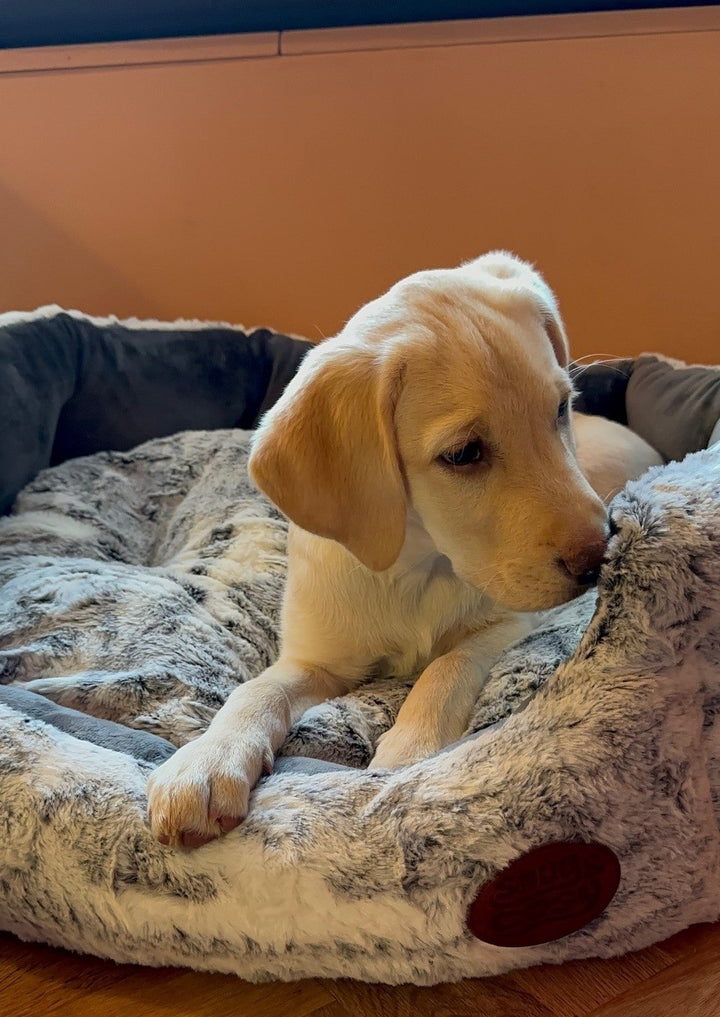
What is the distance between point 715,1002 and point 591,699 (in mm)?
425

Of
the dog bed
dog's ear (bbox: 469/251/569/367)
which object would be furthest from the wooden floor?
dog's ear (bbox: 469/251/569/367)

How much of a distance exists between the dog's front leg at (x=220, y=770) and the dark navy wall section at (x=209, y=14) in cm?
235

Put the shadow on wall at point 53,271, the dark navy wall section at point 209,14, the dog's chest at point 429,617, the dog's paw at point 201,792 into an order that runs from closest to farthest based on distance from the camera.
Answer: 1. the dog's paw at point 201,792
2. the dog's chest at point 429,617
3. the dark navy wall section at point 209,14
4. the shadow on wall at point 53,271

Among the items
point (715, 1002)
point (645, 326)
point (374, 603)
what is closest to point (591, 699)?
point (715, 1002)

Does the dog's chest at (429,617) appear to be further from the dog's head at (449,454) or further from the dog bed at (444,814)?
the dog's head at (449,454)

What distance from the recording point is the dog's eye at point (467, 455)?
1.29m

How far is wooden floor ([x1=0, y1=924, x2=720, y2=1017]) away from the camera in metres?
1.15

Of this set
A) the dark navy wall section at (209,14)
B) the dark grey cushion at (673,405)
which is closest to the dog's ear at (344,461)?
the dark grey cushion at (673,405)

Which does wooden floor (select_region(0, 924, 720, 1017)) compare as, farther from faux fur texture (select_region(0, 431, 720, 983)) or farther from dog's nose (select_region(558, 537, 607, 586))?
dog's nose (select_region(558, 537, 607, 586))

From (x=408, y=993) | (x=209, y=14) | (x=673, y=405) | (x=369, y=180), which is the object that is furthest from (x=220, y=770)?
(x=209, y=14)

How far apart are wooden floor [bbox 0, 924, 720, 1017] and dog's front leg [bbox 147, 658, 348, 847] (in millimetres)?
237

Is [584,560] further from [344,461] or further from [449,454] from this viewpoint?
[344,461]

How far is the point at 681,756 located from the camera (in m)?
1.16

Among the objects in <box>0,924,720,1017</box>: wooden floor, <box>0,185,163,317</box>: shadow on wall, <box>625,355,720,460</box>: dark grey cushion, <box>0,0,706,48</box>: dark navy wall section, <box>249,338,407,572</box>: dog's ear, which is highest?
<box>0,0,706,48</box>: dark navy wall section
